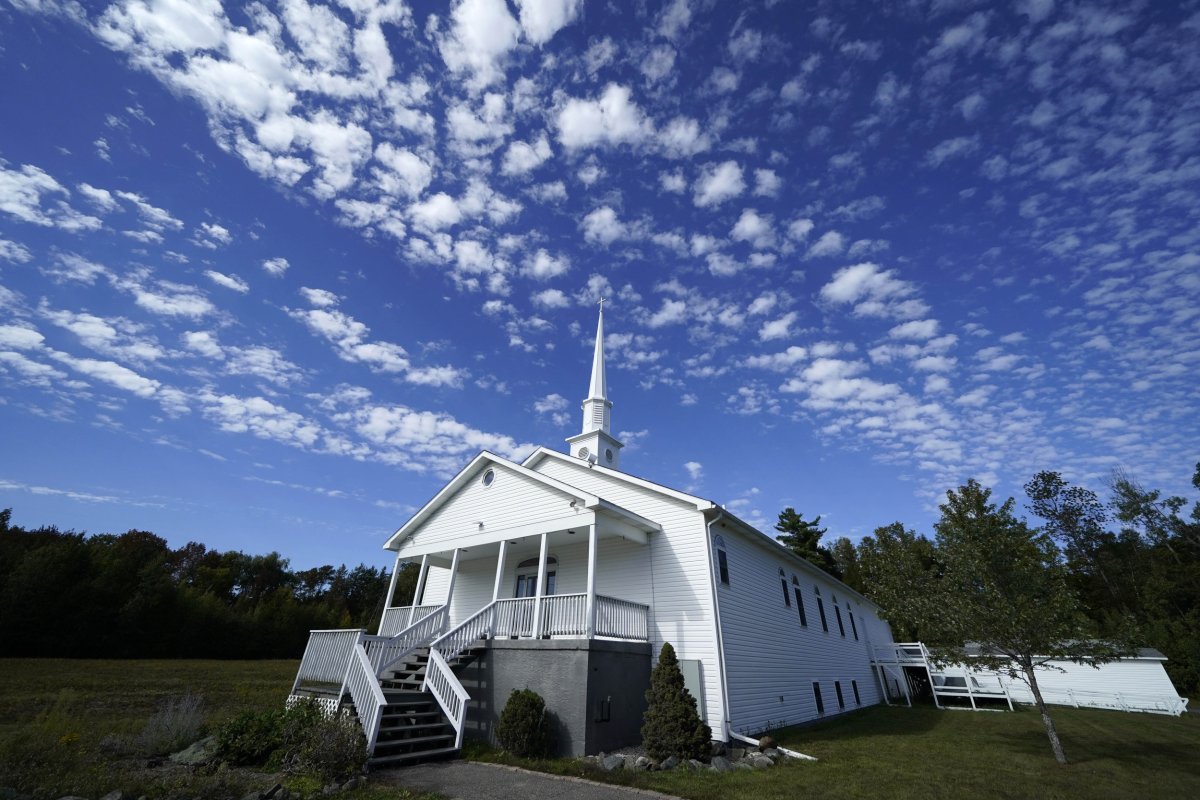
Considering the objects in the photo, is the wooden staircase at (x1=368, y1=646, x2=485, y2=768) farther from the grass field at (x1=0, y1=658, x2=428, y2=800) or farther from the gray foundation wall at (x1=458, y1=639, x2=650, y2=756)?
the grass field at (x1=0, y1=658, x2=428, y2=800)

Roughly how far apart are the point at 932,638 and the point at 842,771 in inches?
160

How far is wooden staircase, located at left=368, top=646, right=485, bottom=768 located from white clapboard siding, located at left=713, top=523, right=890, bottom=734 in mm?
6594

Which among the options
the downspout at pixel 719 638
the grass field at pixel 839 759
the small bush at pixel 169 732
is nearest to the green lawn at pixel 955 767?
the grass field at pixel 839 759

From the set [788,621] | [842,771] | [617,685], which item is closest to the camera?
[842,771]

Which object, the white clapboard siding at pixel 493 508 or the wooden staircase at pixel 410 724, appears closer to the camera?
the wooden staircase at pixel 410 724

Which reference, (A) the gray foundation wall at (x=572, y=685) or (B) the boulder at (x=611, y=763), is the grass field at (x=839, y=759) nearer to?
(B) the boulder at (x=611, y=763)

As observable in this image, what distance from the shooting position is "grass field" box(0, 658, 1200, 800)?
7.22 metres

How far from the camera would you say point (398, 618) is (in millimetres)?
15930

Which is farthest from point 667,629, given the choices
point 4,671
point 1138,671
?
point 4,671

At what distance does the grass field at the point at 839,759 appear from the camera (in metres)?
7.22

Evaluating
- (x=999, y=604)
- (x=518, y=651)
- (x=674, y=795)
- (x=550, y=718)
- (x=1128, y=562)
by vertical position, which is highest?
(x=1128, y=562)

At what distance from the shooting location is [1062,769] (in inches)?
402

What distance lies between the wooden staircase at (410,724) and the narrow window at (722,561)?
22.8 ft

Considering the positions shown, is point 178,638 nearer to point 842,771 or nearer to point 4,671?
point 4,671
